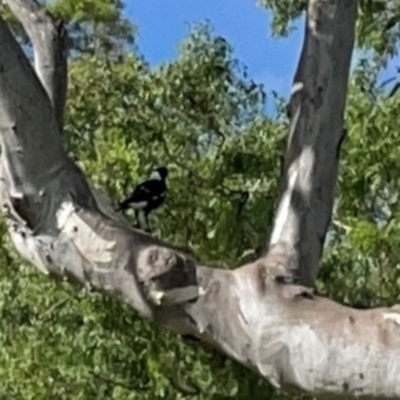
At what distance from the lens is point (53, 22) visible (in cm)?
357

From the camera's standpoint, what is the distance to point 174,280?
9.10 ft

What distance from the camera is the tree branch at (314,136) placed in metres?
3.05

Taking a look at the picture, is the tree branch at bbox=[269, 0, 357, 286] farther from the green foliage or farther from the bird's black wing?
the green foliage

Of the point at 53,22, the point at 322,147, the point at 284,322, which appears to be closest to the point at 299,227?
the point at 322,147

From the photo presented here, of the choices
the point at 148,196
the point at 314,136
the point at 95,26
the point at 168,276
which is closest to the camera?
the point at 168,276

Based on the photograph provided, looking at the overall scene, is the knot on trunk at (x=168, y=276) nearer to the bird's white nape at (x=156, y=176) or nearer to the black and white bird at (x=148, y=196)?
the black and white bird at (x=148, y=196)

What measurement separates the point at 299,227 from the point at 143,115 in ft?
8.74

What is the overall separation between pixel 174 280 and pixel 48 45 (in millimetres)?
1047

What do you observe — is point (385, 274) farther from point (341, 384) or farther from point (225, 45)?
point (341, 384)

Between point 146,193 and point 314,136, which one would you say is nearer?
point 314,136

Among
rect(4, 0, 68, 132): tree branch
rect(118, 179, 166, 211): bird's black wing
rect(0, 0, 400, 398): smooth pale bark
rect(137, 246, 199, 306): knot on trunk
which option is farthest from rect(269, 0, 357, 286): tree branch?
rect(118, 179, 166, 211): bird's black wing

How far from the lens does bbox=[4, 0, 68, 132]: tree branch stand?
3.50m

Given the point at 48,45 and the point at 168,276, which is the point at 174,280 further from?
the point at 48,45

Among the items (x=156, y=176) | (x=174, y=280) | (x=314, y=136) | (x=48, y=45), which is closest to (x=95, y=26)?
(x=156, y=176)
